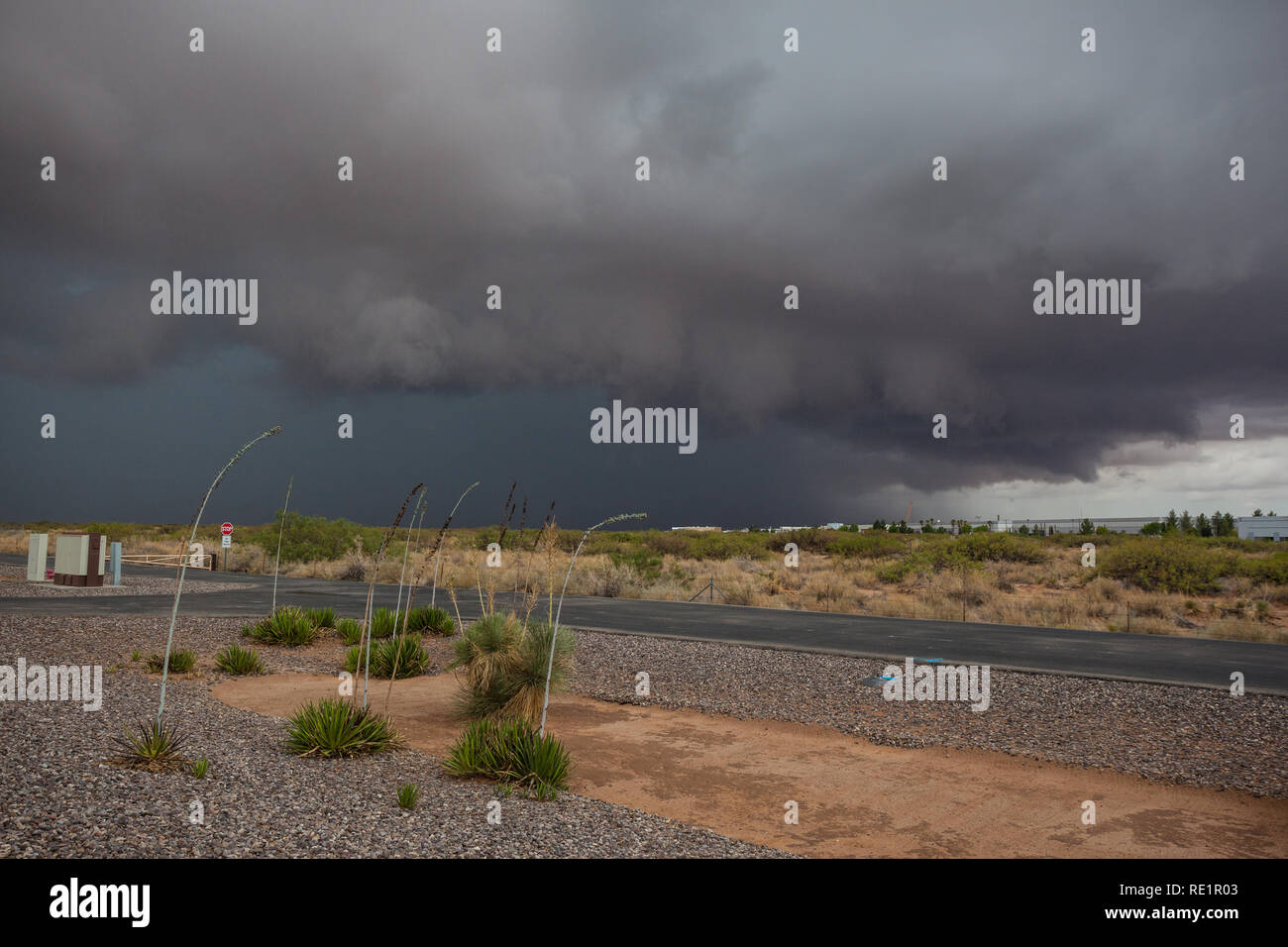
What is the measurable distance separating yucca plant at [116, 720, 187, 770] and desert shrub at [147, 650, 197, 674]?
5.08 meters

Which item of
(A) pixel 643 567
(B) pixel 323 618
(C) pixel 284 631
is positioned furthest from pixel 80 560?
(A) pixel 643 567

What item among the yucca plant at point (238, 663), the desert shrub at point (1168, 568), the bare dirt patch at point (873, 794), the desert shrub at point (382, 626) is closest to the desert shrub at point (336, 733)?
the bare dirt patch at point (873, 794)

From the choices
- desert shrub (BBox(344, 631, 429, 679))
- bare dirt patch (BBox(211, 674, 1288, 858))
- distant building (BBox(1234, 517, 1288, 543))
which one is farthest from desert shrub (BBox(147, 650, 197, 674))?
distant building (BBox(1234, 517, 1288, 543))

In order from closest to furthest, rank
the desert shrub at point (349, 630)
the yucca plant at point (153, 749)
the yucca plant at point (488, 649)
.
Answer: the yucca plant at point (153, 749) → the yucca plant at point (488, 649) → the desert shrub at point (349, 630)

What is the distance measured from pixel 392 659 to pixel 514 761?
6.67m

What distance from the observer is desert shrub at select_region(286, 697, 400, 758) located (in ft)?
26.4

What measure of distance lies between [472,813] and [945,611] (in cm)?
1913

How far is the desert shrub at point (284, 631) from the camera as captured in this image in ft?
51.5

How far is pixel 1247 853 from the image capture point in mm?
6570

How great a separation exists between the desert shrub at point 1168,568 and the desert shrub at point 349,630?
95.5 feet

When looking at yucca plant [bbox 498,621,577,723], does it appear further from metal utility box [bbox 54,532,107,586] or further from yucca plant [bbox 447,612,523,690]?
metal utility box [bbox 54,532,107,586]

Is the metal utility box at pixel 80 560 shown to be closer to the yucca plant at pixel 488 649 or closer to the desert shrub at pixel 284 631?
the desert shrub at pixel 284 631
